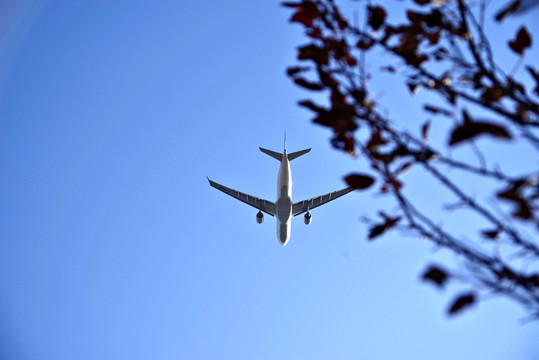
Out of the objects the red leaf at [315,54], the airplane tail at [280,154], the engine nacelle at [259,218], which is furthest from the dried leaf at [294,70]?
the airplane tail at [280,154]

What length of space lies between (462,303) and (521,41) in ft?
10.8

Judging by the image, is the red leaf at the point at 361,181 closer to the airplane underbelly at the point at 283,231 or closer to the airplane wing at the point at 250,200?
the airplane underbelly at the point at 283,231

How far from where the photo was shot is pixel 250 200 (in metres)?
51.2

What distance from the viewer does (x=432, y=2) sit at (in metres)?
4.98

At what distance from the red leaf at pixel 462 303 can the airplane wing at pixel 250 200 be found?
1865 inches

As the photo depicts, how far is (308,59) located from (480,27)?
2.05 meters

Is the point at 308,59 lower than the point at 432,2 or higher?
lower

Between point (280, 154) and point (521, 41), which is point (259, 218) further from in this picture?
point (521, 41)

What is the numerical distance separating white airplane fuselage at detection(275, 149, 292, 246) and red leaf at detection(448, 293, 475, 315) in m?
40.2

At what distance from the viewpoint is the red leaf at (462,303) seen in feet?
11.2

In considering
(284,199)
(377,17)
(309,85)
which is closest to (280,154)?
(284,199)

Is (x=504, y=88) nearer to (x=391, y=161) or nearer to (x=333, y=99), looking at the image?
(x=391, y=161)

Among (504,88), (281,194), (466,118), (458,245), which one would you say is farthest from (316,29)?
(281,194)

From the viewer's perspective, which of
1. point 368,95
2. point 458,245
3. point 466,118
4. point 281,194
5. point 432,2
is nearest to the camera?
point 466,118
